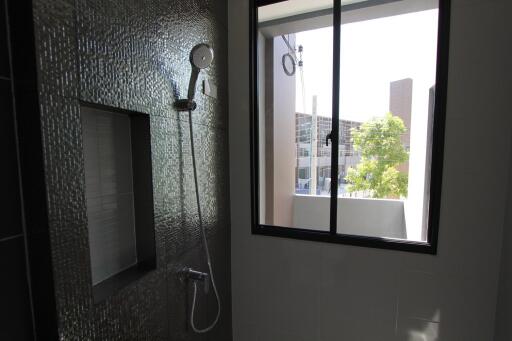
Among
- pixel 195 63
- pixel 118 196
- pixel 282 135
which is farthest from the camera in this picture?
pixel 282 135

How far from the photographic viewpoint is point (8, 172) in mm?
733

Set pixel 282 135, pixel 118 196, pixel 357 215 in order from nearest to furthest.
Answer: pixel 118 196 < pixel 357 215 < pixel 282 135

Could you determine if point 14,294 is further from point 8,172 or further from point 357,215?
point 357,215

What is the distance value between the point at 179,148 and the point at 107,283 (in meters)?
0.67

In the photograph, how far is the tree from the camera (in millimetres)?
1974

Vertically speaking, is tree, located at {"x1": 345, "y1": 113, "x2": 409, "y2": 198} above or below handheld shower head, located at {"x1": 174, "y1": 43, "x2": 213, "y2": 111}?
below

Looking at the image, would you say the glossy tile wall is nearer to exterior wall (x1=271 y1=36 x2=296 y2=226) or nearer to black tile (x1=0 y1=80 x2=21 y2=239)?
black tile (x1=0 y1=80 x2=21 y2=239)

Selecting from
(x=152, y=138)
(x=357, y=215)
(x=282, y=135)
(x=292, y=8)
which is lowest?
(x=357, y=215)

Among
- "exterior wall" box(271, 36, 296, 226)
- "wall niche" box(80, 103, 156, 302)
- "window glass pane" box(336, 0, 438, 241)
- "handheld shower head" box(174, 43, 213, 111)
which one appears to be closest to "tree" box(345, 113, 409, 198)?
"window glass pane" box(336, 0, 438, 241)

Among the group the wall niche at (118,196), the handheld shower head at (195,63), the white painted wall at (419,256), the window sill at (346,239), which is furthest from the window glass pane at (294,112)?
the wall niche at (118,196)

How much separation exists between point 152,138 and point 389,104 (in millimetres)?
1742

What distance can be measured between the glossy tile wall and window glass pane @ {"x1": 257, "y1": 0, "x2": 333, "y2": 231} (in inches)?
19.1

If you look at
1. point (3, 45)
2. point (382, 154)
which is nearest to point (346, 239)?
point (382, 154)

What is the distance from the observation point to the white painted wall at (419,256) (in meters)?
1.39
